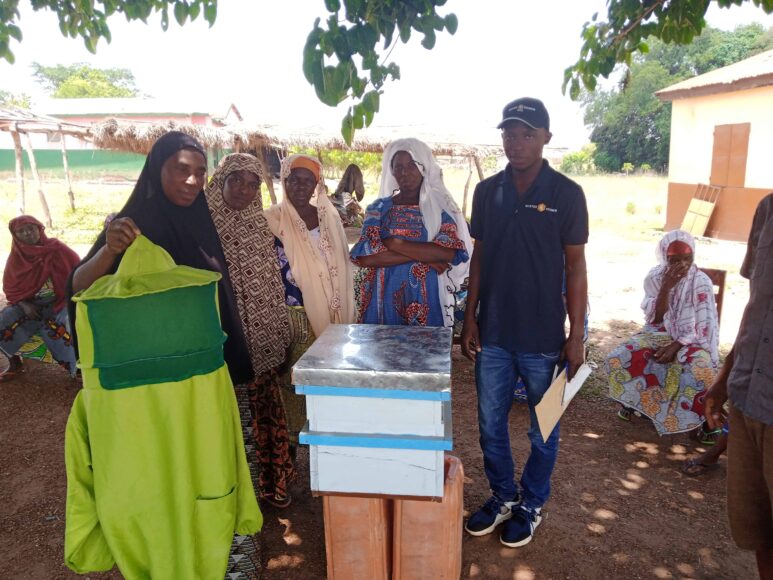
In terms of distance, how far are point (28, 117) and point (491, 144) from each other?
31.2ft

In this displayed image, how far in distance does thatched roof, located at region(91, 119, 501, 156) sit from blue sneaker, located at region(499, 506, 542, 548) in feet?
26.9

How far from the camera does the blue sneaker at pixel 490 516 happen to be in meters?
2.66

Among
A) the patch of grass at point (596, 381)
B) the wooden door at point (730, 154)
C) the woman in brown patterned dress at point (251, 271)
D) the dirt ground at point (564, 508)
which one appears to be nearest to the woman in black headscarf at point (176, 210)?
the woman in brown patterned dress at point (251, 271)

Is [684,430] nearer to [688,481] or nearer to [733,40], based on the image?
[688,481]

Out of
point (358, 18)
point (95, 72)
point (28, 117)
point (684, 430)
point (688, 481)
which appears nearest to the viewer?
point (358, 18)

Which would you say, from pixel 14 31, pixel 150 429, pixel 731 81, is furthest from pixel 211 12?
pixel 731 81

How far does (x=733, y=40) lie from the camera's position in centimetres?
2870

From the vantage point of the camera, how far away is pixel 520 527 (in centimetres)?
263

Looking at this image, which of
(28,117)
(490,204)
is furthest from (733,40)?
(490,204)

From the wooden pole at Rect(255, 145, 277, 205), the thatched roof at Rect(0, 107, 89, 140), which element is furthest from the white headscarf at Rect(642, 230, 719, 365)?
the thatched roof at Rect(0, 107, 89, 140)

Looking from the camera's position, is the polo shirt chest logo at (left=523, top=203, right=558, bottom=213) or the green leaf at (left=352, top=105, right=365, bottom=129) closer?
the green leaf at (left=352, top=105, right=365, bottom=129)

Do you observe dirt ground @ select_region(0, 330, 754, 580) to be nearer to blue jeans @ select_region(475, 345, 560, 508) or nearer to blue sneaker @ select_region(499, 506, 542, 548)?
blue sneaker @ select_region(499, 506, 542, 548)

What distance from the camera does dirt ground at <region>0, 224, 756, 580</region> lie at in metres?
2.51

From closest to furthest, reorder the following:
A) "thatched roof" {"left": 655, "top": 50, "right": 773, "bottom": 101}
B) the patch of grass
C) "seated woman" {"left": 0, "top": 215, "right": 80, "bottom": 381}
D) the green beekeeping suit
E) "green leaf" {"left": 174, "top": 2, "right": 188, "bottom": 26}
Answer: the green beekeeping suit < "green leaf" {"left": 174, "top": 2, "right": 188, "bottom": 26} < the patch of grass < "seated woman" {"left": 0, "top": 215, "right": 80, "bottom": 381} < "thatched roof" {"left": 655, "top": 50, "right": 773, "bottom": 101}
